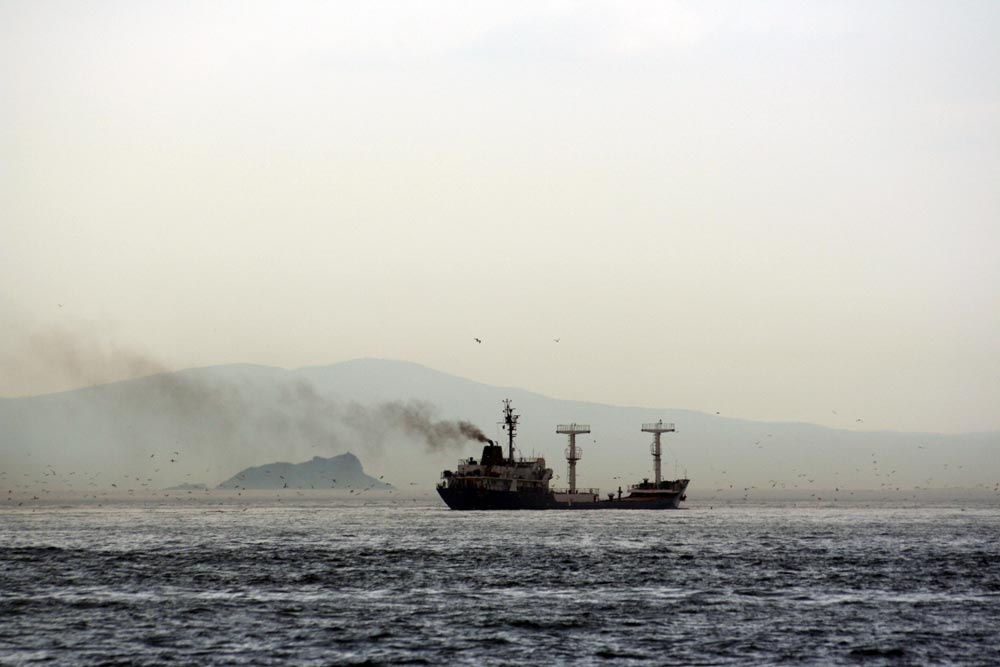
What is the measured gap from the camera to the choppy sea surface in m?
42.7

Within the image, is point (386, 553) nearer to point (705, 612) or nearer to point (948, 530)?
point (705, 612)

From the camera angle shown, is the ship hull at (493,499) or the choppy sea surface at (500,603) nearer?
the choppy sea surface at (500,603)

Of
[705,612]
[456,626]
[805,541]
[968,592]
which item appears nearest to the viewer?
[456,626]

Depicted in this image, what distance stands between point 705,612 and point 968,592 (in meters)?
16.6

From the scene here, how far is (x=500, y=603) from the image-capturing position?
2213 inches

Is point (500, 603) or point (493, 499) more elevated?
point (493, 499)

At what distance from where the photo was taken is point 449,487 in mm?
183375

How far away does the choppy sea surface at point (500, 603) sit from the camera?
42688mm

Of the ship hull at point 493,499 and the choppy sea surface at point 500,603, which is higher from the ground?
the ship hull at point 493,499

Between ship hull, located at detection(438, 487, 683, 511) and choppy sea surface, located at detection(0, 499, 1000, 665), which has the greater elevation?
ship hull, located at detection(438, 487, 683, 511)

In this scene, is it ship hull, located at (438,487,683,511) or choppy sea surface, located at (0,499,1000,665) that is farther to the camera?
ship hull, located at (438,487,683,511)

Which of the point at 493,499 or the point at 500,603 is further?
the point at 493,499

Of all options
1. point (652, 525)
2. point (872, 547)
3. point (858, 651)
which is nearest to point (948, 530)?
point (652, 525)

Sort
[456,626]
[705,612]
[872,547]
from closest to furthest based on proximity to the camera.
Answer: [456,626] < [705,612] < [872,547]
